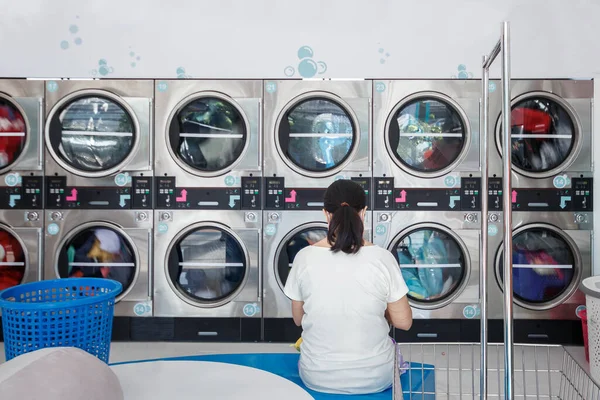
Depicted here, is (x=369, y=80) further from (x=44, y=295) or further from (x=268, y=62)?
(x=44, y=295)

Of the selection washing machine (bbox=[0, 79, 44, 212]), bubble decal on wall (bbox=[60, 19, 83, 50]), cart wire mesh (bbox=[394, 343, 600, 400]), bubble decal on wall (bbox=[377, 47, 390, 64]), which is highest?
bubble decal on wall (bbox=[60, 19, 83, 50])

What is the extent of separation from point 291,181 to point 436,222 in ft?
3.50

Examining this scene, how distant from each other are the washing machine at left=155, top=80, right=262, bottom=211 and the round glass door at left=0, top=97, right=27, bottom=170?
39.3 inches

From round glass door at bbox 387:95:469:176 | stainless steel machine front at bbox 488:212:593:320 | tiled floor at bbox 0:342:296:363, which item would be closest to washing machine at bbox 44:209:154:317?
tiled floor at bbox 0:342:296:363

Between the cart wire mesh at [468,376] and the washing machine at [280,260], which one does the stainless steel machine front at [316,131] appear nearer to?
the washing machine at [280,260]

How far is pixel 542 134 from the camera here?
3682 millimetres

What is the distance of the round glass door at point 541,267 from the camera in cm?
365

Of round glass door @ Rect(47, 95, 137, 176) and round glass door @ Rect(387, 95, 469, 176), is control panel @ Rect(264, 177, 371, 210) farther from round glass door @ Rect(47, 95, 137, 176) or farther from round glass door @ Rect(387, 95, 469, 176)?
round glass door @ Rect(47, 95, 137, 176)

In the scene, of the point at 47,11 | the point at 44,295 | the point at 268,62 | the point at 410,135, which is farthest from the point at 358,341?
the point at 47,11

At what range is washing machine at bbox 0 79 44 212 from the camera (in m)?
3.66

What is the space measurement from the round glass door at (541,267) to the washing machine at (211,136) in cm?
193

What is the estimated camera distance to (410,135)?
3.69 metres

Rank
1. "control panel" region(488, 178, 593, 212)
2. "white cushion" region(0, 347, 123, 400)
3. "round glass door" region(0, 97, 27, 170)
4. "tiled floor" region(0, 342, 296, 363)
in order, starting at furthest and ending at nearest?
"round glass door" region(0, 97, 27, 170) < "control panel" region(488, 178, 593, 212) < "tiled floor" region(0, 342, 296, 363) < "white cushion" region(0, 347, 123, 400)

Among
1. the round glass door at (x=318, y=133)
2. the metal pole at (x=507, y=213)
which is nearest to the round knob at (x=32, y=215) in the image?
the round glass door at (x=318, y=133)
